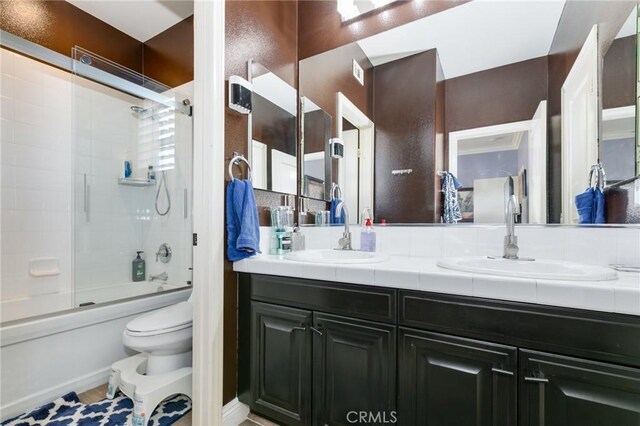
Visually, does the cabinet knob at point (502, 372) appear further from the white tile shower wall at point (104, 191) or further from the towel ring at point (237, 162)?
the white tile shower wall at point (104, 191)

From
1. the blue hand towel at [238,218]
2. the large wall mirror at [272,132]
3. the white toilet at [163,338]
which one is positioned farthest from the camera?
the large wall mirror at [272,132]

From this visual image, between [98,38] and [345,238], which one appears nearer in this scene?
[345,238]

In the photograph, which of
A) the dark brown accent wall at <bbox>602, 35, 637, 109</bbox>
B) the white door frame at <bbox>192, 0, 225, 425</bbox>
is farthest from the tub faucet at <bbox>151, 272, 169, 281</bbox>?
the dark brown accent wall at <bbox>602, 35, 637, 109</bbox>

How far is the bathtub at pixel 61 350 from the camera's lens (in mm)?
1509

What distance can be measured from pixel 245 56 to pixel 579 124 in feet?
5.40

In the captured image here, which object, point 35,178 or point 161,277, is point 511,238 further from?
point 35,178

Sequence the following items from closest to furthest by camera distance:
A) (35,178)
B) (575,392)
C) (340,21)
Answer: (575,392)
(340,21)
(35,178)

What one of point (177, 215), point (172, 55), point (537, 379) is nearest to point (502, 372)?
point (537, 379)

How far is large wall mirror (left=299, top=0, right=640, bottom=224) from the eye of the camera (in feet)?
3.81

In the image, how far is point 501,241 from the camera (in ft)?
4.43

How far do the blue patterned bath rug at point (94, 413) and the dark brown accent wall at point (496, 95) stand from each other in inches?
83.0

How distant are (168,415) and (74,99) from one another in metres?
2.32

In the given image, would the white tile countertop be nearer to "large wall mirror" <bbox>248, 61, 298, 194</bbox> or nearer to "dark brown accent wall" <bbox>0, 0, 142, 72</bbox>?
"large wall mirror" <bbox>248, 61, 298, 194</bbox>

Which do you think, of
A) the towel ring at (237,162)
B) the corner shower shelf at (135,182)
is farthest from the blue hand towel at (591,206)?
the corner shower shelf at (135,182)
